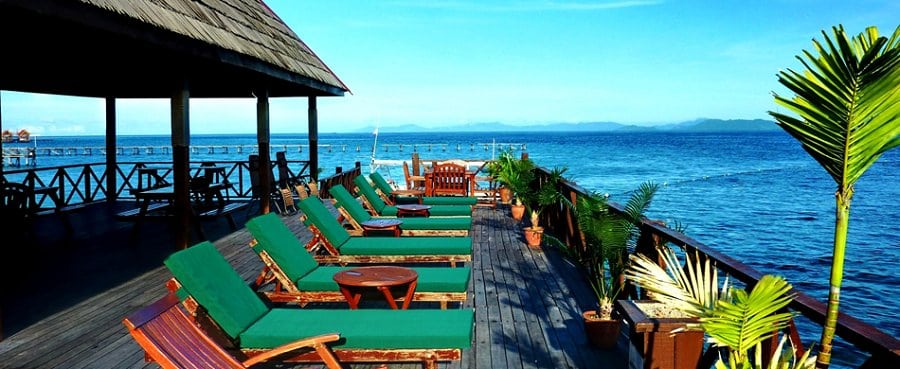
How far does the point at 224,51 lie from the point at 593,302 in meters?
4.33

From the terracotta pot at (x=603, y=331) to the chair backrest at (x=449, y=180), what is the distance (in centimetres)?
803

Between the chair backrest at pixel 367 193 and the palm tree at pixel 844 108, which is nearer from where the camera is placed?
the palm tree at pixel 844 108

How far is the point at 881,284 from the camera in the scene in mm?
13227

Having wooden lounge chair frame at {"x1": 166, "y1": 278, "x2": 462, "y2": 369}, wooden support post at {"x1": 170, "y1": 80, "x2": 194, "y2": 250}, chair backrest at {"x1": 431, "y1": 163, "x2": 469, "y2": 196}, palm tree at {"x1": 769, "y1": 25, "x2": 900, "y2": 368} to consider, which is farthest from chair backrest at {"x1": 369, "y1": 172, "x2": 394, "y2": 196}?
palm tree at {"x1": 769, "y1": 25, "x2": 900, "y2": 368}

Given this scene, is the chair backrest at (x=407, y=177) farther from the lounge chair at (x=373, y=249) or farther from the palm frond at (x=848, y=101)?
the palm frond at (x=848, y=101)

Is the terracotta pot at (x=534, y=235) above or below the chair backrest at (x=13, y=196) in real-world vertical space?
below

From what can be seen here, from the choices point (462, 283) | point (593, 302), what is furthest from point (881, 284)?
point (462, 283)

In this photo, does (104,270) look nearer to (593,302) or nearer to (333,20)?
(593,302)

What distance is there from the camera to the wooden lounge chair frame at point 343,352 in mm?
3455

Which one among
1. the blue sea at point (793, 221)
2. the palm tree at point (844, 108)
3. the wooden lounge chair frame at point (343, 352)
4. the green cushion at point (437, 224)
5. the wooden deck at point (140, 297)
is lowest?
the blue sea at point (793, 221)

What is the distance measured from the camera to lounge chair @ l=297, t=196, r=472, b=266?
5.98m

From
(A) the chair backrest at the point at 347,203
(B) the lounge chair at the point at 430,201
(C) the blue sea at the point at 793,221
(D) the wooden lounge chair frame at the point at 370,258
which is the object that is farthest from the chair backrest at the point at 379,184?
(C) the blue sea at the point at 793,221

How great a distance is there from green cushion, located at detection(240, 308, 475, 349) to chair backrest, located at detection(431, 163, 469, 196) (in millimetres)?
8355

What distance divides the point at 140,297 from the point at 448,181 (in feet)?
24.1
